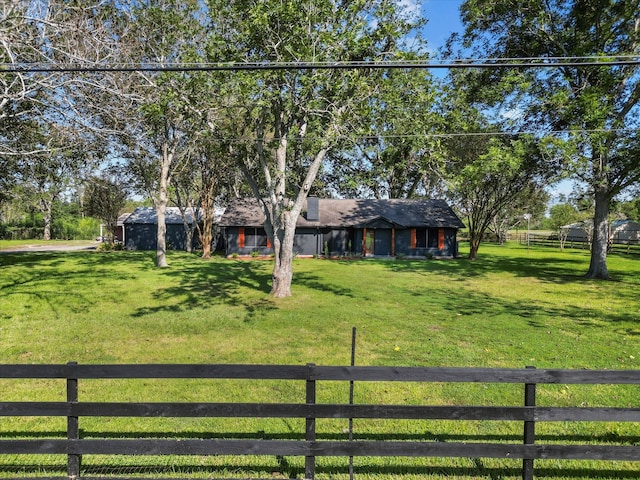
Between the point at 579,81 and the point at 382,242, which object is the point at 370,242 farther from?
the point at 579,81

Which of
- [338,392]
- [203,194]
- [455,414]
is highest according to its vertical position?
[203,194]

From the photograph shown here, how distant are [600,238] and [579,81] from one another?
7.55 meters

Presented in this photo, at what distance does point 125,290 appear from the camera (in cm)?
1475

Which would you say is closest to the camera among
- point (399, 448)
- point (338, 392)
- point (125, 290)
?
point (399, 448)

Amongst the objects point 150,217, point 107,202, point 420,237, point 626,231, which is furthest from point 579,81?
point 626,231

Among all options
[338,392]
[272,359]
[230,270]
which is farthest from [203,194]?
[338,392]

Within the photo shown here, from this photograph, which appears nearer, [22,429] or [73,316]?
[22,429]

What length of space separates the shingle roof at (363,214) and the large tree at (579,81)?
38.9ft

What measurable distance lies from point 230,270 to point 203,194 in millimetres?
9930

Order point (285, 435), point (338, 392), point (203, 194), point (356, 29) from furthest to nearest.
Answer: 1. point (203, 194)
2. point (356, 29)
3. point (338, 392)
4. point (285, 435)

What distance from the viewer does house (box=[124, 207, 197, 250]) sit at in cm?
3553

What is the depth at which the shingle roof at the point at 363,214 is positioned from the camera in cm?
2961

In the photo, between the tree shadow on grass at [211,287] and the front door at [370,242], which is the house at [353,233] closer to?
the front door at [370,242]

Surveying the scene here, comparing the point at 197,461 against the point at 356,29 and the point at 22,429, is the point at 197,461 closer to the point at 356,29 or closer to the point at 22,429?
the point at 22,429
